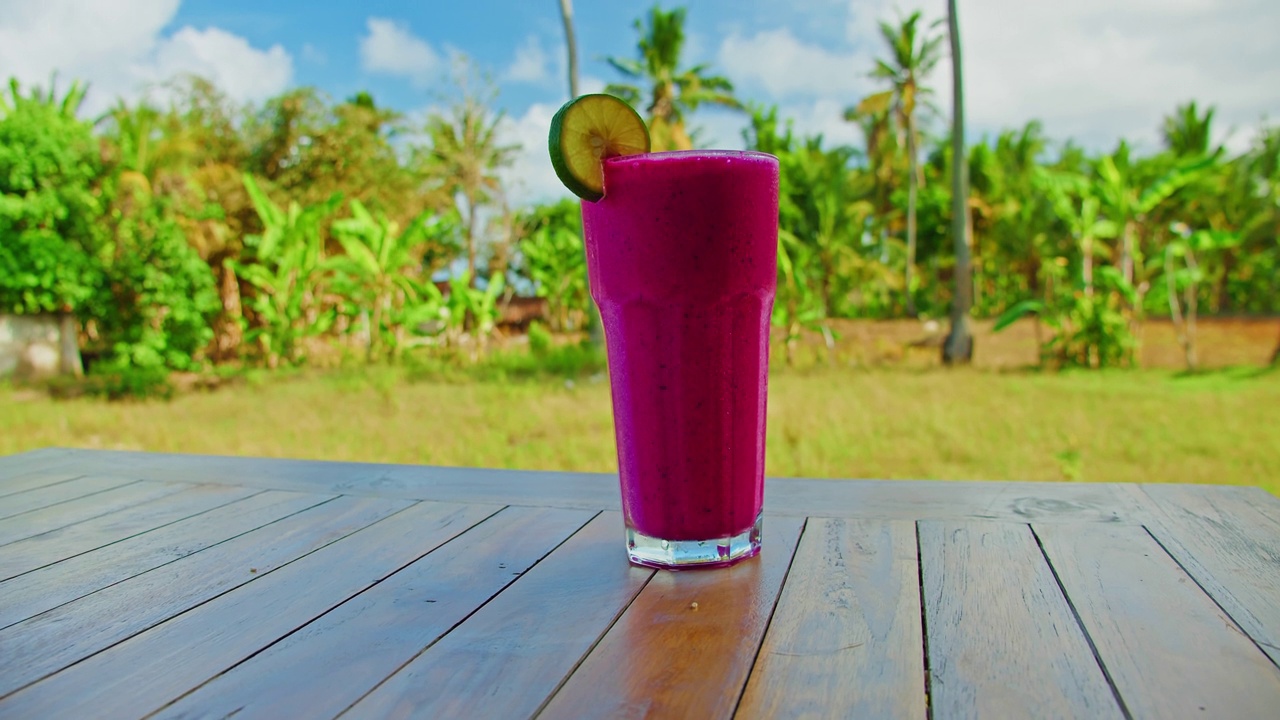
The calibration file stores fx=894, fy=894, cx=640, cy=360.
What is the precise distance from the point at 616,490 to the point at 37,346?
38.4 feet

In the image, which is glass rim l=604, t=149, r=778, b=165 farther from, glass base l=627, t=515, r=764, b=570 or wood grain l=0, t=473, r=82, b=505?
wood grain l=0, t=473, r=82, b=505

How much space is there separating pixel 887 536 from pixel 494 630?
0.47 metres

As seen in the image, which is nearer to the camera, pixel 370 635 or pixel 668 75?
pixel 370 635

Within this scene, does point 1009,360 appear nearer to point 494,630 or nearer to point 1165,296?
point 1165,296

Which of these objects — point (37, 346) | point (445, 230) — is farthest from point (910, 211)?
point (37, 346)

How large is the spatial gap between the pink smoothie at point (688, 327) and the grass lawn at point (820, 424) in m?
3.76

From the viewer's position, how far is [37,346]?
1056 cm

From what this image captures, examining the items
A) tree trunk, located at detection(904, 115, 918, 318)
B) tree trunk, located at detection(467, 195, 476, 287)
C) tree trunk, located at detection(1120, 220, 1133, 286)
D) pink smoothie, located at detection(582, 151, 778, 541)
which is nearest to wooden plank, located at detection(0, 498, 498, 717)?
pink smoothie, located at detection(582, 151, 778, 541)

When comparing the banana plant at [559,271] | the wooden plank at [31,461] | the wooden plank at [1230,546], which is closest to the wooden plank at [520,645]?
the wooden plank at [1230,546]

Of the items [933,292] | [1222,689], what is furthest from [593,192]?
[933,292]

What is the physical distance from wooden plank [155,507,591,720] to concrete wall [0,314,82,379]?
38.2ft

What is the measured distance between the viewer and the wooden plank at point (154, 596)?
0.70 meters

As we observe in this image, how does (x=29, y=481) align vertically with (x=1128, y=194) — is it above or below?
below

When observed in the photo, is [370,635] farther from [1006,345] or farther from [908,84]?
[908,84]
